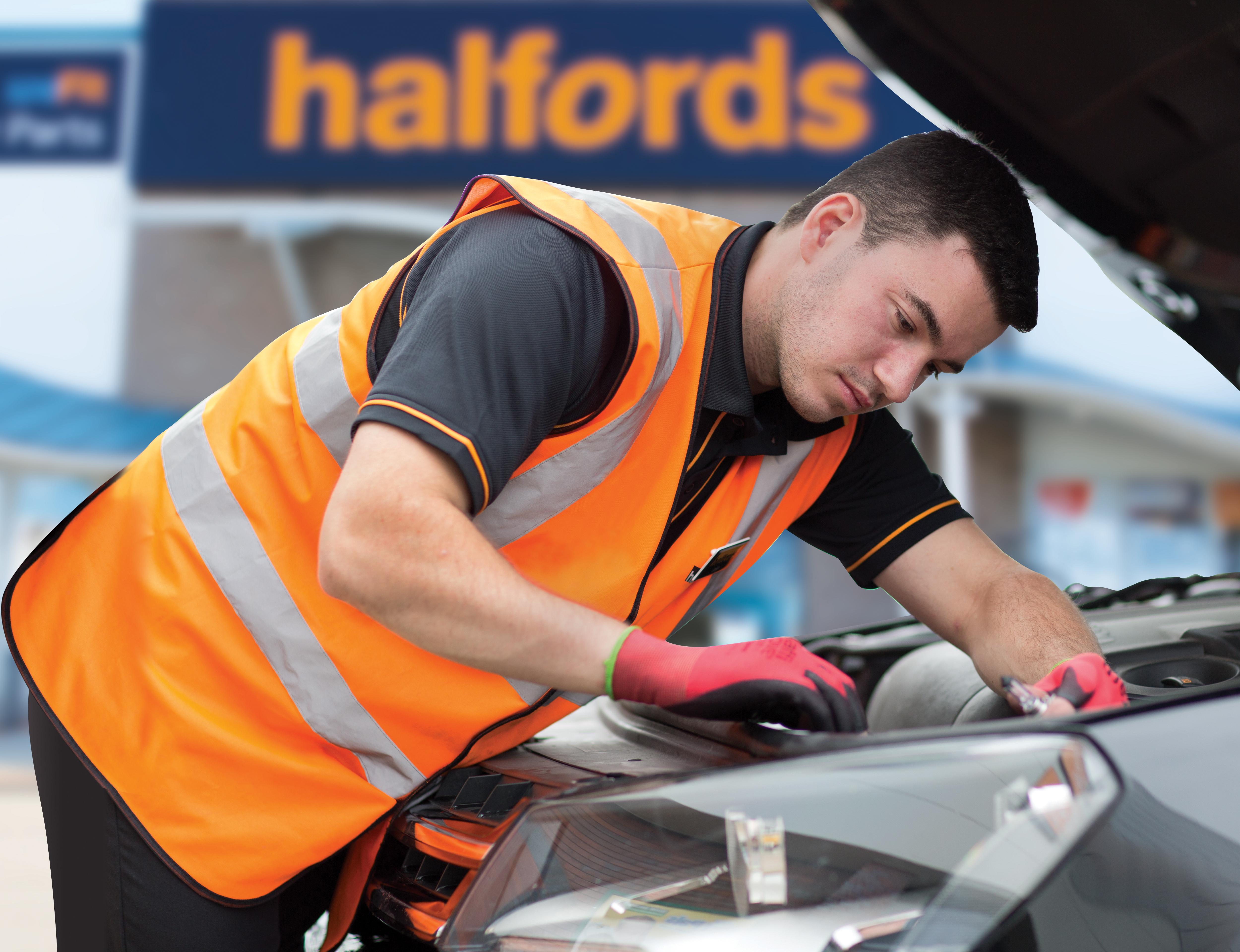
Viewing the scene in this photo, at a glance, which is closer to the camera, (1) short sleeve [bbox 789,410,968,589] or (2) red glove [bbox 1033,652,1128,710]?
(2) red glove [bbox 1033,652,1128,710]

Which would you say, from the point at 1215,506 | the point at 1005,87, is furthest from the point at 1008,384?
the point at 1005,87

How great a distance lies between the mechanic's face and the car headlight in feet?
1.71

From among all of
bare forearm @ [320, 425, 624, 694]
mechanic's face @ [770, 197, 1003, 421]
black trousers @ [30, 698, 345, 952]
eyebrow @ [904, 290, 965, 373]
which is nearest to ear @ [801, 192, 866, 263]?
mechanic's face @ [770, 197, 1003, 421]

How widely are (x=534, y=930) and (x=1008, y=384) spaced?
5.64 meters

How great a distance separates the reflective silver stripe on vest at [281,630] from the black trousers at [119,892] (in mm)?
142

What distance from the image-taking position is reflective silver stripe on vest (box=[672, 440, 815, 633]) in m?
1.26

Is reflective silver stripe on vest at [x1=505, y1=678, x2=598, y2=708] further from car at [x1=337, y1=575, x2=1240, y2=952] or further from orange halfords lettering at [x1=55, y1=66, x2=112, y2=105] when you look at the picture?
orange halfords lettering at [x1=55, y1=66, x2=112, y2=105]

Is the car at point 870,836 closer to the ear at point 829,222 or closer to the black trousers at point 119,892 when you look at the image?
Result: the black trousers at point 119,892

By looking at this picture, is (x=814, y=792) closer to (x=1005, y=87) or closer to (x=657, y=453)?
(x=657, y=453)

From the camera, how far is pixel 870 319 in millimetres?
1110

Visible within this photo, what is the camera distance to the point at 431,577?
32.4 inches

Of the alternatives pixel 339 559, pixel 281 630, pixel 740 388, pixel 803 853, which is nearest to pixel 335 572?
pixel 339 559

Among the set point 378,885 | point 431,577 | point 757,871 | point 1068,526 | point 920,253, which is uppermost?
point 920,253

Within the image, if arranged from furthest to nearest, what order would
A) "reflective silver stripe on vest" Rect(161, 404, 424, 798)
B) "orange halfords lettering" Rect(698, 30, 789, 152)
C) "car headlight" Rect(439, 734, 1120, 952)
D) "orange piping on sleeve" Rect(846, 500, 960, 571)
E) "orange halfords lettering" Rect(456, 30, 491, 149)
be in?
"orange halfords lettering" Rect(456, 30, 491, 149) → "orange halfords lettering" Rect(698, 30, 789, 152) → "orange piping on sleeve" Rect(846, 500, 960, 571) → "reflective silver stripe on vest" Rect(161, 404, 424, 798) → "car headlight" Rect(439, 734, 1120, 952)
